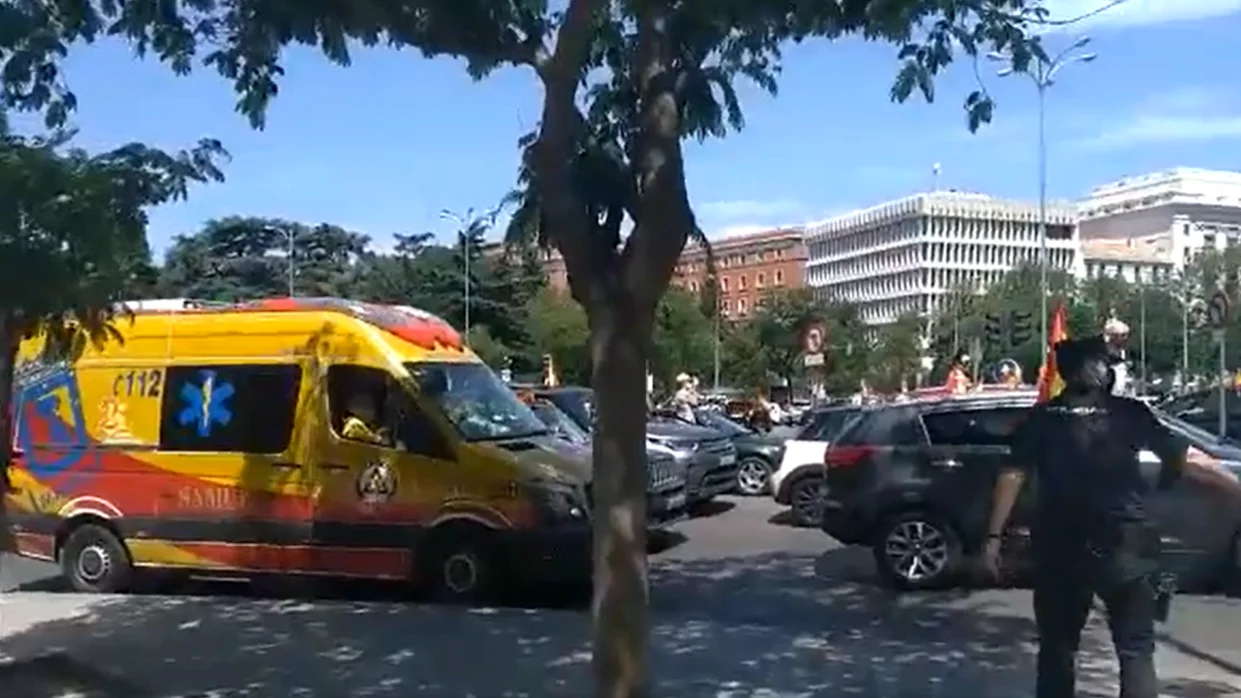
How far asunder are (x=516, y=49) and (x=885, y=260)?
114 metres

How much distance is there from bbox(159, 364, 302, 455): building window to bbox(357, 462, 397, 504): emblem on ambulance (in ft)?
2.47

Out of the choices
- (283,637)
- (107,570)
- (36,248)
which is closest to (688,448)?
(107,570)

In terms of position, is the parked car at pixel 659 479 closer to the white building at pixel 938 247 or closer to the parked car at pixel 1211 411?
the parked car at pixel 1211 411

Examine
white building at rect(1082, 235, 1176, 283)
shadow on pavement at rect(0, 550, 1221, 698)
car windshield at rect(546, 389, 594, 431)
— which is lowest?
shadow on pavement at rect(0, 550, 1221, 698)

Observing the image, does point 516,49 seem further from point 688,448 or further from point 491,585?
point 688,448

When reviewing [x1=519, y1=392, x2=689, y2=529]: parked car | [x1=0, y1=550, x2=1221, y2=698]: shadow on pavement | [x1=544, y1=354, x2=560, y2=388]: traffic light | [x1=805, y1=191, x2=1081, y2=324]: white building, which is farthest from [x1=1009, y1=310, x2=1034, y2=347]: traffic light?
[x1=805, y1=191, x2=1081, y2=324]: white building

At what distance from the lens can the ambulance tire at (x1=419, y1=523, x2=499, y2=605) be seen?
12922mm

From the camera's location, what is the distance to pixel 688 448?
20.9 m

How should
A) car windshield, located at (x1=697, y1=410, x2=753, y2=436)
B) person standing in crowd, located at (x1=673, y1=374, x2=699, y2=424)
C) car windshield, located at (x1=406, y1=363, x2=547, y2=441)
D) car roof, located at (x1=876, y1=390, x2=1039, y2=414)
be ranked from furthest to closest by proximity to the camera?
person standing in crowd, located at (x1=673, y1=374, x2=699, y2=424)
car windshield, located at (x1=697, y1=410, x2=753, y2=436)
car roof, located at (x1=876, y1=390, x2=1039, y2=414)
car windshield, located at (x1=406, y1=363, x2=547, y2=441)

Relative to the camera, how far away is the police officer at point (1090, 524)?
6742 mm

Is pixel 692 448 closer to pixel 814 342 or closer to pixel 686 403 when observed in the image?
pixel 686 403

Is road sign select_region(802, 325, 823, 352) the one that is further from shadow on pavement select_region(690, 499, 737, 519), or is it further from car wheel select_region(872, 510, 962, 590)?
car wheel select_region(872, 510, 962, 590)

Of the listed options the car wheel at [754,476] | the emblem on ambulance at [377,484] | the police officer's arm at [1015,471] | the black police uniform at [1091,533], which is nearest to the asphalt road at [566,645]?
the emblem on ambulance at [377,484]

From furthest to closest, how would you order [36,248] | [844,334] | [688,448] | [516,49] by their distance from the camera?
1. [844,334]
2. [688,448]
3. [36,248]
4. [516,49]
